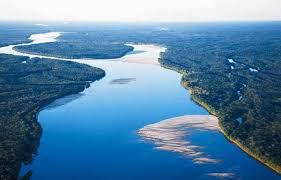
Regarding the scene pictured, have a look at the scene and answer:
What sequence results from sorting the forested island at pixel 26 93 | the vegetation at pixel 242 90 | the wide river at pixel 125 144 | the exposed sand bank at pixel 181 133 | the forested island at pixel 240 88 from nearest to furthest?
the wide river at pixel 125 144, the forested island at pixel 26 93, the exposed sand bank at pixel 181 133, the vegetation at pixel 242 90, the forested island at pixel 240 88

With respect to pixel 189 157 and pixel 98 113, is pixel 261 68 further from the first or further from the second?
pixel 189 157

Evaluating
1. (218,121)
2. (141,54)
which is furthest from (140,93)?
(141,54)

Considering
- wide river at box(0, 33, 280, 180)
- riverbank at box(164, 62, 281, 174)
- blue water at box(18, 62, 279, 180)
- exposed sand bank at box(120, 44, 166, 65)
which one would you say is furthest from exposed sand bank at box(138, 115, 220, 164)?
exposed sand bank at box(120, 44, 166, 65)

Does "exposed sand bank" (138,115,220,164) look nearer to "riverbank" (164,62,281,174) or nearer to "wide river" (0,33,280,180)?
"wide river" (0,33,280,180)

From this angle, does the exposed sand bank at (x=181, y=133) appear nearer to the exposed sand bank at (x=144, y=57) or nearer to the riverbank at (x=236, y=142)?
the riverbank at (x=236, y=142)

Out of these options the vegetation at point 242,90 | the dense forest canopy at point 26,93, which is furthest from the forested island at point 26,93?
the vegetation at point 242,90

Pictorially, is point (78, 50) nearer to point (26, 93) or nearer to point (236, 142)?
point (26, 93)
